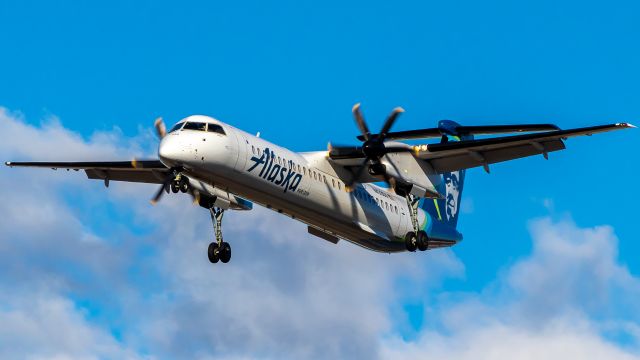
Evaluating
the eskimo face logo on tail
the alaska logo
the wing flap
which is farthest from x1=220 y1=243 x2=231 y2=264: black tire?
the eskimo face logo on tail

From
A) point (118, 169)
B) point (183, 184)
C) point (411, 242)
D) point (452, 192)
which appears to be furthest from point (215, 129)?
point (452, 192)

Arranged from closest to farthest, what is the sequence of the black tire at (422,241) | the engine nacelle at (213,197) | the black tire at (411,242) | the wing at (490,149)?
the wing at (490,149), the black tire at (411,242), the black tire at (422,241), the engine nacelle at (213,197)

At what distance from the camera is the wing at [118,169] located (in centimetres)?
3809

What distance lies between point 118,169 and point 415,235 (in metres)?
11.0

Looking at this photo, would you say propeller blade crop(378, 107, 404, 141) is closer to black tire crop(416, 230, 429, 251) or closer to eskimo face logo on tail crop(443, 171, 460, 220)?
black tire crop(416, 230, 429, 251)

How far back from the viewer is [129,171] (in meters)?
39.9

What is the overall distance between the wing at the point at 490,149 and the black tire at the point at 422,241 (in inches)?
93.6

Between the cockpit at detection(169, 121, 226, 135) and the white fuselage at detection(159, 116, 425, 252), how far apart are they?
0.44 feet

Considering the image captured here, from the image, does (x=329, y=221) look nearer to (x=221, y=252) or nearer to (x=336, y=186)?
(x=336, y=186)

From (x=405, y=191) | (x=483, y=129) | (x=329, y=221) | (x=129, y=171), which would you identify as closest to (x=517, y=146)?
(x=483, y=129)

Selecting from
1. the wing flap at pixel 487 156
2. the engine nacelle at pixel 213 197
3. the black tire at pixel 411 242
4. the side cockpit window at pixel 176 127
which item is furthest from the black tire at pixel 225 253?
the wing flap at pixel 487 156

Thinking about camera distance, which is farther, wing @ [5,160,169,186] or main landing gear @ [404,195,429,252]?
wing @ [5,160,169,186]

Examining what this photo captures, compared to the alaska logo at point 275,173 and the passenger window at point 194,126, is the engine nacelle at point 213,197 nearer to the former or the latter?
the alaska logo at point 275,173

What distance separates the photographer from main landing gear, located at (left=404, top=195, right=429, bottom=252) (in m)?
37.4
